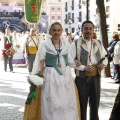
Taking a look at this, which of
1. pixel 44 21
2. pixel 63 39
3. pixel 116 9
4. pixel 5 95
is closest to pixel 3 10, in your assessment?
pixel 44 21

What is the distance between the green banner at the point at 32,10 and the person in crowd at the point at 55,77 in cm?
575

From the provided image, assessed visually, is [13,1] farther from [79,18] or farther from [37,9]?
[37,9]

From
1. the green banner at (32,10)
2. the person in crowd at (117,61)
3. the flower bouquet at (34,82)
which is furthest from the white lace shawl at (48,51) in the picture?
the green banner at (32,10)

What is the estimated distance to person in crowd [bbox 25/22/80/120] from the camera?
15.3 ft

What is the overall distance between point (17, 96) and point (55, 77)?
10.6ft

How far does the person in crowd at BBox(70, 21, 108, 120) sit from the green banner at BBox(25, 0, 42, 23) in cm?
579

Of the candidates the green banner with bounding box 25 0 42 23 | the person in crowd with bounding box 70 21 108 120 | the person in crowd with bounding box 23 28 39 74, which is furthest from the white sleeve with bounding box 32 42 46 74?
the green banner with bounding box 25 0 42 23

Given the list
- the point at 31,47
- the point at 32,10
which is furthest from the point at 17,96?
the point at 32,10

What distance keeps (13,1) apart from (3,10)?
28.1 meters

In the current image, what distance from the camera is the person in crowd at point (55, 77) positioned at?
466cm

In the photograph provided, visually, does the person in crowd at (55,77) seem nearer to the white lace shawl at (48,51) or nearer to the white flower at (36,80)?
the white lace shawl at (48,51)

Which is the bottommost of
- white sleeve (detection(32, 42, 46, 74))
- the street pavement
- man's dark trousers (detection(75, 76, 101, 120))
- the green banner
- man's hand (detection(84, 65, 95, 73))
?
the street pavement

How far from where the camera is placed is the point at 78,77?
15.9ft

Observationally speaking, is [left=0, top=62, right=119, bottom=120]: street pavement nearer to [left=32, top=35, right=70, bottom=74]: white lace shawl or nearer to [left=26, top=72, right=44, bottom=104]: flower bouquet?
[left=26, top=72, right=44, bottom=104]: flower bouquet
